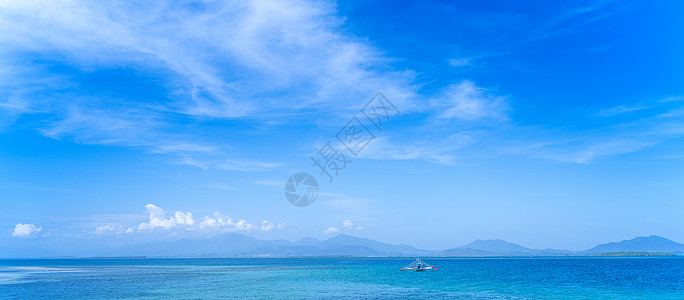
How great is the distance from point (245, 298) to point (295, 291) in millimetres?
6906

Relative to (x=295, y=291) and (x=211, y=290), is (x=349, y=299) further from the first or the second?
(x=211, y=290)

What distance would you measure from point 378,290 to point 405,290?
9.99 feet

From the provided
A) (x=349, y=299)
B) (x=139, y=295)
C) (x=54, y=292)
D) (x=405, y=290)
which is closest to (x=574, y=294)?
(x=405, y=290)

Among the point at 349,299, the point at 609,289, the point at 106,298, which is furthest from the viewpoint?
the point at 609,289

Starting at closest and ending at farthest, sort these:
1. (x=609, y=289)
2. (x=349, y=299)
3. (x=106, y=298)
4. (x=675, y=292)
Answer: (x=349, y=299)
(x=106, y=298)
(x=675, y=292)
(x=609, y=289)

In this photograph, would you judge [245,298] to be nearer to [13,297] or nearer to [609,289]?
[13,297]

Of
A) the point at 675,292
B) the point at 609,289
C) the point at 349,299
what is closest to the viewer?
the point at 349,299

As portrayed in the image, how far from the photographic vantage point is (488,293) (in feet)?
152

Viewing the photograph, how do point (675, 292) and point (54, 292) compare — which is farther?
point (54, 292)

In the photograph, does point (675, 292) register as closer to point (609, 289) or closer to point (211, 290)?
point (609, 289)

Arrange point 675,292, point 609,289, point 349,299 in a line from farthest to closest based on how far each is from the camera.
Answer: point 609,289 < point 675,292 < point 349,299

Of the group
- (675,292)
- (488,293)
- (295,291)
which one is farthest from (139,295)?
(675,292)

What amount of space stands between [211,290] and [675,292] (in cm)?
5049

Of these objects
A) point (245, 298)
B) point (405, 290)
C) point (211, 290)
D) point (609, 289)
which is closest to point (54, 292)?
point (211, 290)
